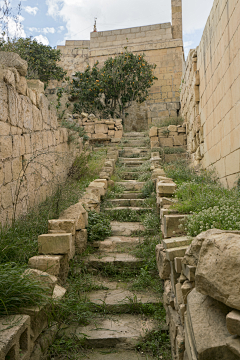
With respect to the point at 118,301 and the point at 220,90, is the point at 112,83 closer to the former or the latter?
the point at 220,90

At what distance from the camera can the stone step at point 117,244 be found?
457cm

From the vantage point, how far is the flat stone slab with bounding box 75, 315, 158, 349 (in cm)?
278

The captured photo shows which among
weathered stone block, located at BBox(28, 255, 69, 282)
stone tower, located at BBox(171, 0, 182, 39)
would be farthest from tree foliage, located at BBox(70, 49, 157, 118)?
weathered stone block, located at BBox(28, 255, 69, 282)

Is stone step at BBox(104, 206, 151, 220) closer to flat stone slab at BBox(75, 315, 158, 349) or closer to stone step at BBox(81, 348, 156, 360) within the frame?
flat stone slab at BBox(75, 315, 158, 349)

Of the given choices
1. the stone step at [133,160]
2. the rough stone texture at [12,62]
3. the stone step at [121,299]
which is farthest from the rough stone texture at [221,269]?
the stone step at [133,160]

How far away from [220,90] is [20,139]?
149 inches

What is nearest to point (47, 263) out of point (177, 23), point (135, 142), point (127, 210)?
point (127, 210)

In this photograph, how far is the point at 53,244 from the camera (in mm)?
3420

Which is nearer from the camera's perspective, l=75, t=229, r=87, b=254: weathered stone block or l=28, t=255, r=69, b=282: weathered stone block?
l=28, t=255, r=69, b=282: weathered stone block

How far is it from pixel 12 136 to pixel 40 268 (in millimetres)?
2206

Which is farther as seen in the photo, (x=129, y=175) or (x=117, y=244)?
(x=129, y=175)

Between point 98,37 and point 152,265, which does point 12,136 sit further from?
point 98,37

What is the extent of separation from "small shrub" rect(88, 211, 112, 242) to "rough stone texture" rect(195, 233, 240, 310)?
3159 mm

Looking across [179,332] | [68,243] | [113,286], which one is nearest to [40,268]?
[68,243]
